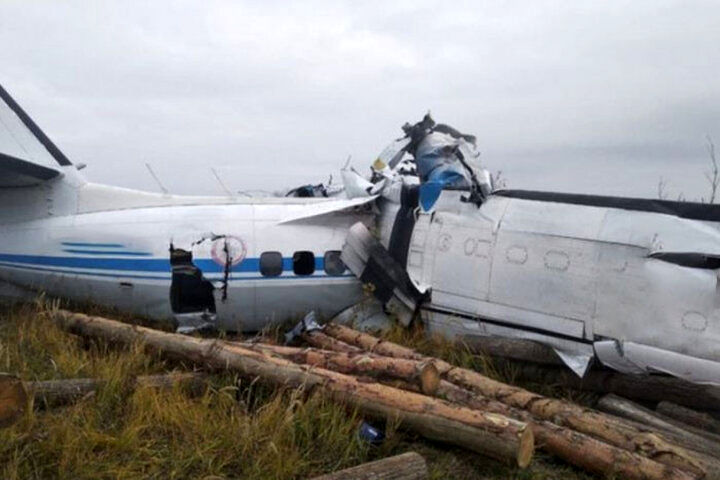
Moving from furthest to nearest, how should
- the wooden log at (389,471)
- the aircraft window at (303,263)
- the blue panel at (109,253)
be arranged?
the blue panel at (109,253) → the aircraft window at (303,263) → the wooden log at (389,471)

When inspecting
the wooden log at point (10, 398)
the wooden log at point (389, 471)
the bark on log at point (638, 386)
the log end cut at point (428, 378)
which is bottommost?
the bark on log at point (638, 386)

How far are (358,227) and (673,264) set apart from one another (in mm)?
4155

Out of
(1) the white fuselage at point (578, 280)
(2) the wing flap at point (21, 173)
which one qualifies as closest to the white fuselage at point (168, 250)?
(2) the wing flap at point (21, 173)

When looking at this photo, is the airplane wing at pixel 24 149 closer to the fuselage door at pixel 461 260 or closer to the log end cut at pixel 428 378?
the fuselage door at pixel 461 260

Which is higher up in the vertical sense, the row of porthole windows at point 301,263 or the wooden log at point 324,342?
the row of porthole windows at point 301,263

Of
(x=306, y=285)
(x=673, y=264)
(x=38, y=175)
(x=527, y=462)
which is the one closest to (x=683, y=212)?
(x=673, y=264)

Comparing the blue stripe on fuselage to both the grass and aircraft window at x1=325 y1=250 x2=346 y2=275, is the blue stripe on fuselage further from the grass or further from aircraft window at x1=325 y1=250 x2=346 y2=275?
the grass

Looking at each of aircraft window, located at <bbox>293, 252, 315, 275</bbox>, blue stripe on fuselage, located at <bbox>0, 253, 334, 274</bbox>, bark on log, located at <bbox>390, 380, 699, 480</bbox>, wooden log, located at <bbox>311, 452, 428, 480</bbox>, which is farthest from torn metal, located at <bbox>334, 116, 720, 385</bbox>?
wooden log, located at <bbox>311, 452, 428, 480</bbox>

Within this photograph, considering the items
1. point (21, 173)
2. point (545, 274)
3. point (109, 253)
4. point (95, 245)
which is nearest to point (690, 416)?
point (545, 274)

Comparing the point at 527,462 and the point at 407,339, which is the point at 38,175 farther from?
the point at 527,462

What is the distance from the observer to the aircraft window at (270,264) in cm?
884

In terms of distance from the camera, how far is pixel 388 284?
8414mm

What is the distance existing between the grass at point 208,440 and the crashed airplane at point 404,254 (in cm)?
197

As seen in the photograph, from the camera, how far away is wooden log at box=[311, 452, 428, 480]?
4059 mm
